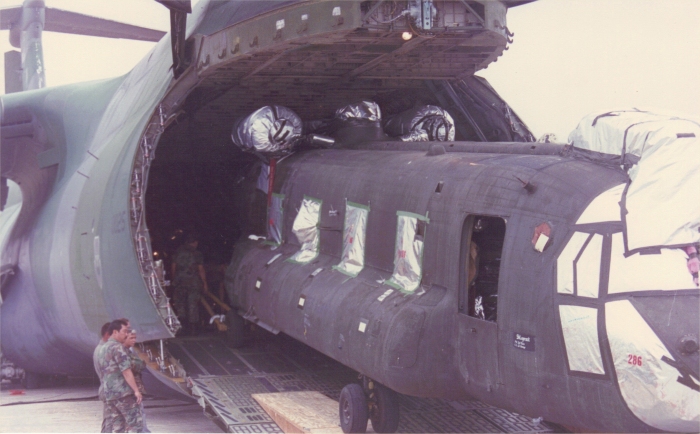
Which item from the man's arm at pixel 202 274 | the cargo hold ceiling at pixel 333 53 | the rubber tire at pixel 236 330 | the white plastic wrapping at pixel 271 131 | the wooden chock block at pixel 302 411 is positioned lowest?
the wooden chock block at pixel 302 411

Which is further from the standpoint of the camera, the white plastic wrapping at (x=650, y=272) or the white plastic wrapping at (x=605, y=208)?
the white plastic wrapping at (x=605, y=208)

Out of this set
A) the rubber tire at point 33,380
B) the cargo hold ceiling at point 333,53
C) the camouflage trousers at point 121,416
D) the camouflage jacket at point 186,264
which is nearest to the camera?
the camouflage trousers at point 121,416

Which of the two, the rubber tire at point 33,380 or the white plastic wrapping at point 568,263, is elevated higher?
the white plastic wrapping at point 568,263

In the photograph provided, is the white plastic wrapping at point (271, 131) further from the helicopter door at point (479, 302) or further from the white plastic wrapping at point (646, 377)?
the white plastic wrapping at point (646, 377)

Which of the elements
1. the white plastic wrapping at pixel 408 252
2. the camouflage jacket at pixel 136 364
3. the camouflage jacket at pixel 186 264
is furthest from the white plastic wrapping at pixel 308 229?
the camouflage jacket at pixel 186 264

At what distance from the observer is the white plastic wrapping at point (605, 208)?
6.52 metres

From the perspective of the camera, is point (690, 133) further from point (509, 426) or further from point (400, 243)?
point (509, 426)

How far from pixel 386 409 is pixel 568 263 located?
274 cm

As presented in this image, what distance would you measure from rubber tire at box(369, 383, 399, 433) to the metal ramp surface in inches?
14.3

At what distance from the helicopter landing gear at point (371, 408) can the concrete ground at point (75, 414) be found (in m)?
2.82

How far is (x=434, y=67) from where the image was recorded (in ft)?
38.4

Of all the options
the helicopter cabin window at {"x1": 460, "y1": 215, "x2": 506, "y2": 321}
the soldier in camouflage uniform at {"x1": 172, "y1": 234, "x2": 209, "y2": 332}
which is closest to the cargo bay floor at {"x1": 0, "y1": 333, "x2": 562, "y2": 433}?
the soldier in camouflage uniform at {"x1": 172, "y1": 234, "x2": 209, "y2": 332}

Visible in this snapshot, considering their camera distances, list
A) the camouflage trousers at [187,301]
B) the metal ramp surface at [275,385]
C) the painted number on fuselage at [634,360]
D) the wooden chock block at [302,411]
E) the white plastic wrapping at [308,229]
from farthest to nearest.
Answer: the camouflage trousers at [187,301], the white plastic wrapping at [308,229], the metal ramp surface at [275,385], the wooden chock block at [302,411], the painted number on fuselage at [634,360]

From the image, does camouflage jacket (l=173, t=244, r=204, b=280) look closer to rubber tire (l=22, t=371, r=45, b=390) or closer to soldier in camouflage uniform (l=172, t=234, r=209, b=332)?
soldier in camouflage uniform (l=172, t=234, r=209, b=332)
